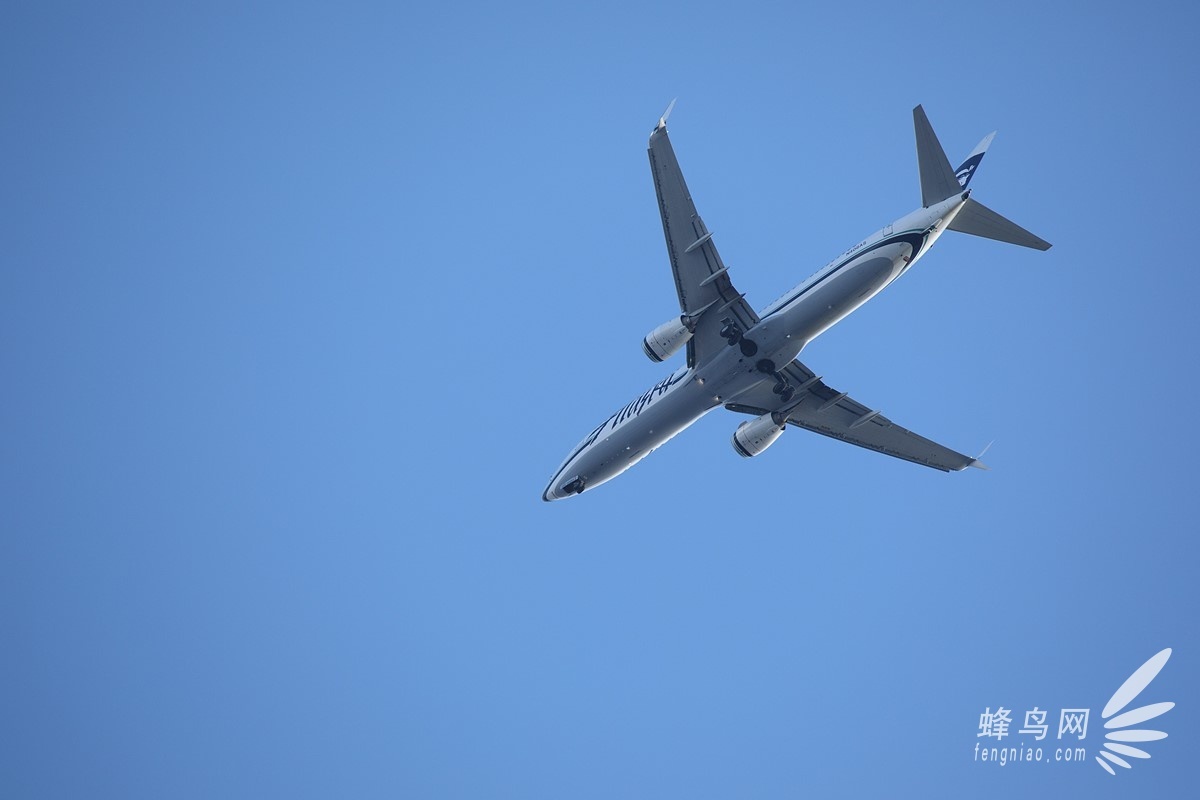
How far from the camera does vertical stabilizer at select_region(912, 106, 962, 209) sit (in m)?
29.8

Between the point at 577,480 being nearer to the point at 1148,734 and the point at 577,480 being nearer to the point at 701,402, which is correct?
the point at 701,402

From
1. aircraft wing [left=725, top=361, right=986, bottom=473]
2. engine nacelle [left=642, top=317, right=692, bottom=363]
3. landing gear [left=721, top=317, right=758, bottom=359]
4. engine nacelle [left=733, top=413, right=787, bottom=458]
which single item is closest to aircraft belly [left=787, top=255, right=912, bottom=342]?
landing gear [left=721, top=317, right=758, bottom=359]

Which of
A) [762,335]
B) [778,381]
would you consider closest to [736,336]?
[762,335]

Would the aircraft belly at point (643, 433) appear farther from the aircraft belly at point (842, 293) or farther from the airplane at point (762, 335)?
the aircraft belly at point (842, 293)

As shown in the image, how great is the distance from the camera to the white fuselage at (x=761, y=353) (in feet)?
100

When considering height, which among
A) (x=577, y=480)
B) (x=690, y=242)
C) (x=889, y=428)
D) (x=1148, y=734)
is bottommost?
(x=1148, y=734)

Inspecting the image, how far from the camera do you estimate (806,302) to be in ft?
104

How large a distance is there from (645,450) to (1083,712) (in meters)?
19.9

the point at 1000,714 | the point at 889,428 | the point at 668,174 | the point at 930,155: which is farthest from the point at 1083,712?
the point at 668,174

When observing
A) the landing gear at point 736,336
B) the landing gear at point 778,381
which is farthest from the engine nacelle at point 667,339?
the landing gear at point 778,381

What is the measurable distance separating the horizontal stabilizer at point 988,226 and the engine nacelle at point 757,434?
369 inches

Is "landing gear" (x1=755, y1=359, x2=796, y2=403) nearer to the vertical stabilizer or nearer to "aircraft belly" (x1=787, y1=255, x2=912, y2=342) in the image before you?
"aircraft belly" (x1=787, y1=255, x2=912, y2=342)

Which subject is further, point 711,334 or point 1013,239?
point 711,334

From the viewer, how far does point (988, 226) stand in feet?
102
